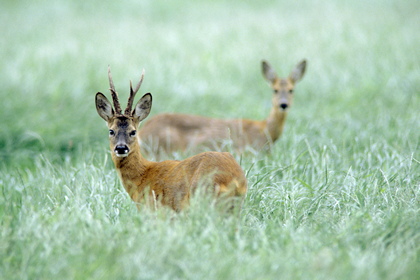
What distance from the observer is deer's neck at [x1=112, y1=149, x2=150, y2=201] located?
4984 mm

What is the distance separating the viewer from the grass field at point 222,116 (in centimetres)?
368

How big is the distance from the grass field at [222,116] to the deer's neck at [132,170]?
0.15 m

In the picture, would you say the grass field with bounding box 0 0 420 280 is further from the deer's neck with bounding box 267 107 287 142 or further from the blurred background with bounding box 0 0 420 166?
the deer's neck with bounding box 267 107 287 142

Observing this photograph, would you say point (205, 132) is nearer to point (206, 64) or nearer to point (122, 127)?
point (122, 127)

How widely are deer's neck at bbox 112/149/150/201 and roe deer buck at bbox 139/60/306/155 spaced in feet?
6.52

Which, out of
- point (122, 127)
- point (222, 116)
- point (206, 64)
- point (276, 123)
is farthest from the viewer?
point (206, 64)

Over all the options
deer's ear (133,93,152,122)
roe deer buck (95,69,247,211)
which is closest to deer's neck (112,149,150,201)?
roe deer buck (95,69,247,211)

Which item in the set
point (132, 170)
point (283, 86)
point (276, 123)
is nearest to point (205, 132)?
point (276, 123)

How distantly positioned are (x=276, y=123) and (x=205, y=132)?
2.97 feet

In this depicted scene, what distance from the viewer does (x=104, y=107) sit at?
537cm

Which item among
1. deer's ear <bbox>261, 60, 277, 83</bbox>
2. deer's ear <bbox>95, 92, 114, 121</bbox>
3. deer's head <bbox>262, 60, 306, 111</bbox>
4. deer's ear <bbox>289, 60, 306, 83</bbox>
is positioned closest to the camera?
deer's ear <bbox>95, 92, 114, 121</bbox>

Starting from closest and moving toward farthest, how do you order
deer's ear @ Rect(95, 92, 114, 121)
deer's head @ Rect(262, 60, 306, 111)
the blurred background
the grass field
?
the grass field < deer's ear @ Rect(95, 92, 114, 121) < the blurred background < deer's head @ Rect(262, 60, 306, 111)

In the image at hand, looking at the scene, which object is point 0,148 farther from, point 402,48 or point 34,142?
point 402,48

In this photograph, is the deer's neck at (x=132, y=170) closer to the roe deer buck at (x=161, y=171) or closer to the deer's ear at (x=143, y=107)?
the roe deer buck at (x=161, y=171)
